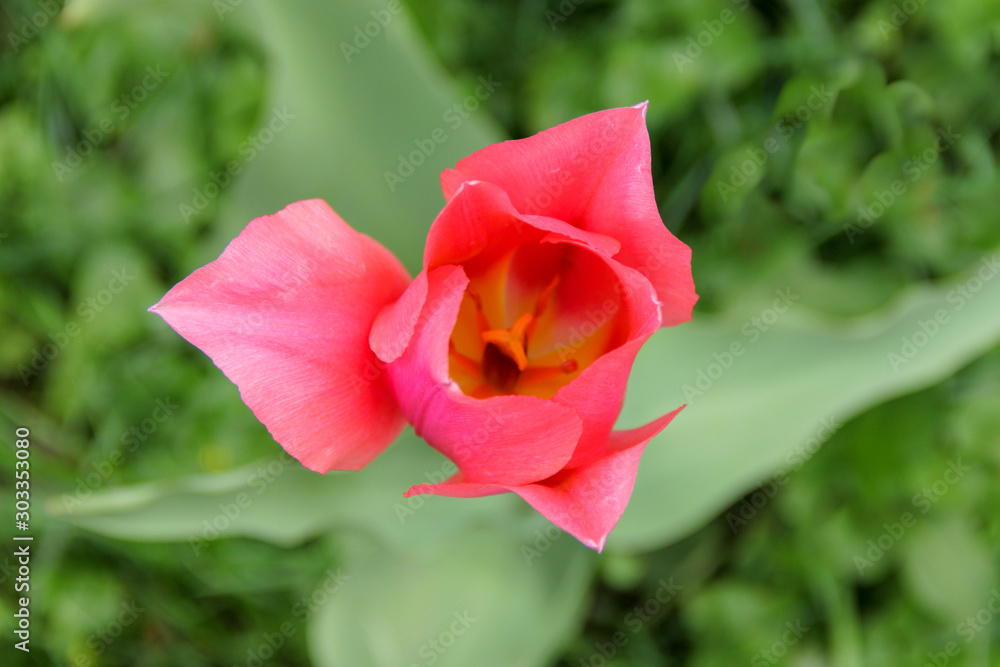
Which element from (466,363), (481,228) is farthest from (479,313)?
(481,228)

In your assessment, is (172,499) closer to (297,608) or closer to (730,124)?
(297,608)

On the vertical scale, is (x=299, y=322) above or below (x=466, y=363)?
above

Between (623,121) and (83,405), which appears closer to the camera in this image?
(623,121)

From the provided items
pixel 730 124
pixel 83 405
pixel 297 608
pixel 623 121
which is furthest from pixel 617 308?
pixel 83 405

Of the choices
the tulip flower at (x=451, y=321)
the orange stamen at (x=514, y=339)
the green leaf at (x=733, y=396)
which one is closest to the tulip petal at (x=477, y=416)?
the tulip flower at (x=451, y=321)

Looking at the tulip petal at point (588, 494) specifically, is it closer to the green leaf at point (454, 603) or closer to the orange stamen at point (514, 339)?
the orange stamen at point (514, 339)

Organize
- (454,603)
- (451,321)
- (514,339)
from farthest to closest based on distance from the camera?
1. (454,603)
2. (514,339)
3. (451,321)

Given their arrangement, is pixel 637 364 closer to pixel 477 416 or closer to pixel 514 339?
pixel 514 339
